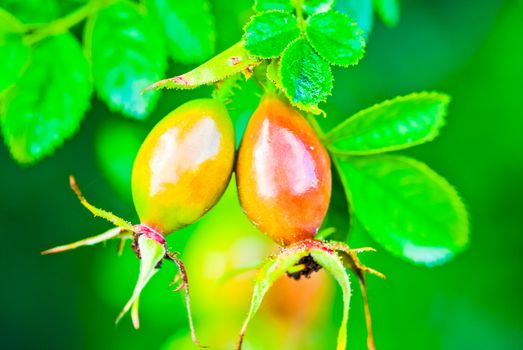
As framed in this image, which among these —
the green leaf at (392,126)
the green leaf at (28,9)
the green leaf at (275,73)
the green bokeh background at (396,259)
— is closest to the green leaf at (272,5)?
the green leaf at (275,73)

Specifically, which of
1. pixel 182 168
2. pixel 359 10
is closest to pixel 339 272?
pixel 182 168

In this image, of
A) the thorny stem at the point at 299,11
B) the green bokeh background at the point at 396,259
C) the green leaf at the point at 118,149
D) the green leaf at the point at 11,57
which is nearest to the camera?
the thorny stem at the point at 299,11

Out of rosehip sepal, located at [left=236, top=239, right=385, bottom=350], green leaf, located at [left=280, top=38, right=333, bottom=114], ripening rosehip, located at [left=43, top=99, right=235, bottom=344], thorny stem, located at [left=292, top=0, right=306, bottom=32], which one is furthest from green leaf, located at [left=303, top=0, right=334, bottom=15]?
rosehip sepal, located at [left=236, top=239, right=385, bottom=350]

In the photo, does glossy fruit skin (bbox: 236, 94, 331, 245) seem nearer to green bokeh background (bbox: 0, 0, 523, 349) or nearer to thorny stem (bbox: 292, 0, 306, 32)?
thorny stem (bbox: 292, 0, 306, 32)

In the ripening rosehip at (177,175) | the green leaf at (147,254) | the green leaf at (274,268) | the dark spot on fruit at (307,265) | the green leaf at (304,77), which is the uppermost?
the green leaf at (304,77)

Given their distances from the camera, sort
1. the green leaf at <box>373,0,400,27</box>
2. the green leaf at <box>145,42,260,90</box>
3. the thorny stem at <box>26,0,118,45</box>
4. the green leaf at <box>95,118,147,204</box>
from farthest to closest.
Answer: the green leaf at <box>95,118,147,204</box>, the green leaf at <box>373,0,400,27</box>, the thorny stem at <box>26,0,118,45</box>, the green leaf at <box>145,42,260,90</box>

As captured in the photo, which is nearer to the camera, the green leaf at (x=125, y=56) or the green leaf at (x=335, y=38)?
the green leaf at (x=335, y=38)

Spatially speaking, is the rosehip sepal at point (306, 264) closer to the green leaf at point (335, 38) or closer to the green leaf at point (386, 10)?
the green leaf at point (335, 38)
